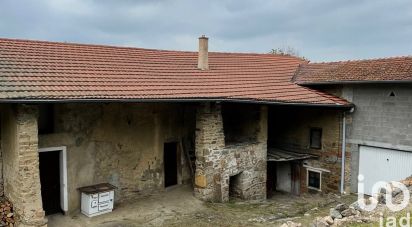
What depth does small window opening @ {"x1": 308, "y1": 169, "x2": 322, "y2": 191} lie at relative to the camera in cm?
1572

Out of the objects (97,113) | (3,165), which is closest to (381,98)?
(97,113)

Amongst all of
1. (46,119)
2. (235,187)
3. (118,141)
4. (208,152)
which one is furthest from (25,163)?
(235,187)

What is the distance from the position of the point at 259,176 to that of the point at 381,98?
16.9ft

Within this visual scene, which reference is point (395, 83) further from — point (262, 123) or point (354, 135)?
point (262, 123)

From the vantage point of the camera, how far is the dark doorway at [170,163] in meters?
13.5

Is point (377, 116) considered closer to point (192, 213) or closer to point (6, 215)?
point (192, 213)

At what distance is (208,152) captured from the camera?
12422 millimetres

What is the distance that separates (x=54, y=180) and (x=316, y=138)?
10.1 meters

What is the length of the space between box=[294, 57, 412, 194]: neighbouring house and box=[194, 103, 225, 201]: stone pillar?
17.2ft

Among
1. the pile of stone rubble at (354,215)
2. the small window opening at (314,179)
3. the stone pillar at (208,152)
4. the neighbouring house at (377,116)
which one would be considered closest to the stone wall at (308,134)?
the small window opening at (314,179)

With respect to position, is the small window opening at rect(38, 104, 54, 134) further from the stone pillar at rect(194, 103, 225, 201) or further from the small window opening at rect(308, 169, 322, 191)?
the small window opening at rect(308, 169, 322, 191)

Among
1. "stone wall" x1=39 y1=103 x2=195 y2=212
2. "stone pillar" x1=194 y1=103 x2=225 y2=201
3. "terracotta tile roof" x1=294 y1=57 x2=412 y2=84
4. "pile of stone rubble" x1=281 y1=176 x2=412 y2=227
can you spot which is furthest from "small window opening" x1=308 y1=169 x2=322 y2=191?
"pile of stone rubble" x1=281 y1=176 x2=412 y2=227

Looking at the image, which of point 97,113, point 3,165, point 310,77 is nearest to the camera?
point 3,165

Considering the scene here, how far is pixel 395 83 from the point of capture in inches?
514
